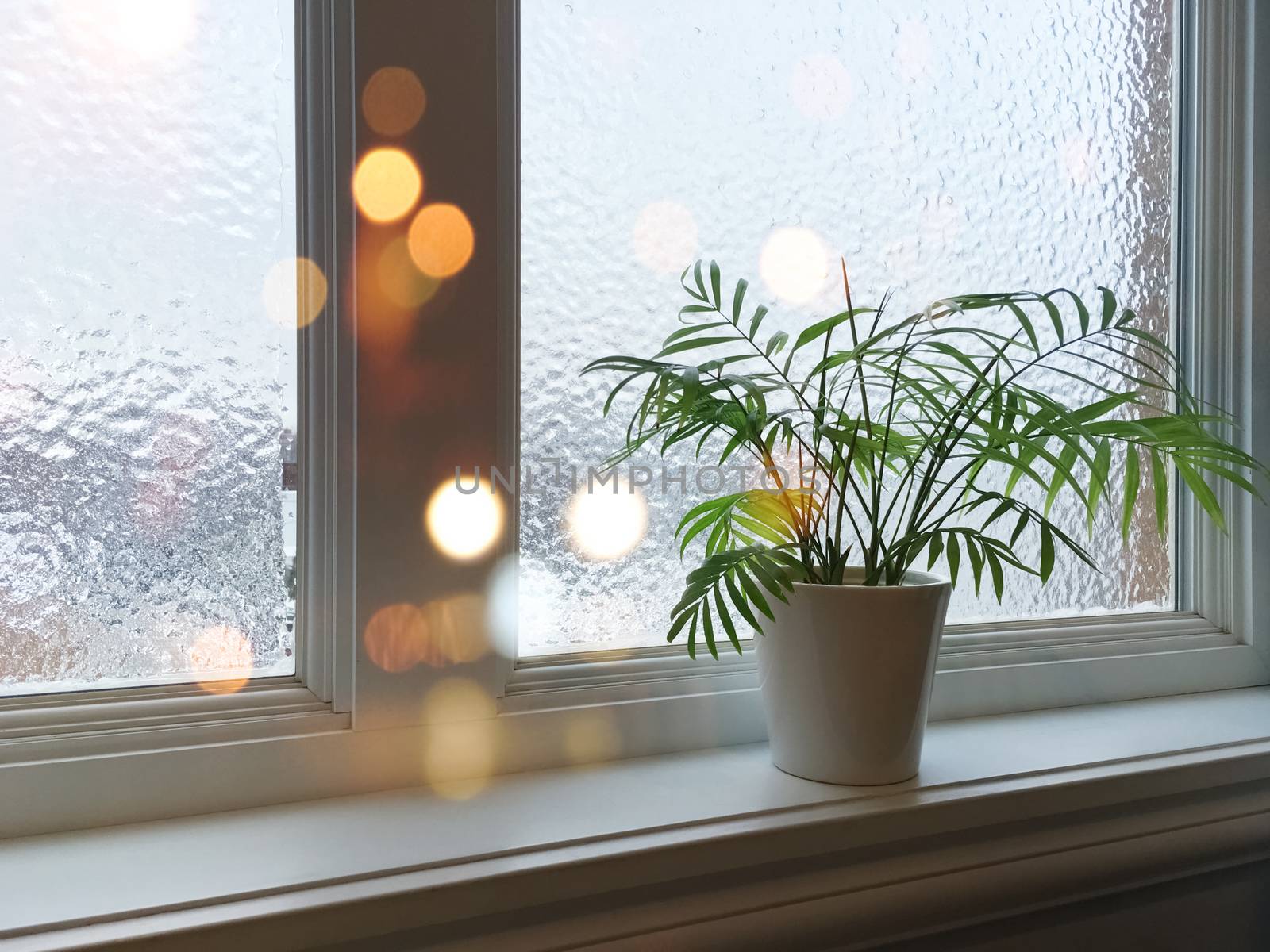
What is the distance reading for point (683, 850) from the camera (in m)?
0.69

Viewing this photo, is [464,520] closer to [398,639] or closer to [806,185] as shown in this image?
[398,639]

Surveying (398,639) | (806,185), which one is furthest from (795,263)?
(398,639)

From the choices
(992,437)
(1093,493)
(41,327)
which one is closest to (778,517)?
(992,437)

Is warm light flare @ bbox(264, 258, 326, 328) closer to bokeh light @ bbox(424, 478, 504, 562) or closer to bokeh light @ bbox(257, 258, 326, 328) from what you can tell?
bokeh light @ bbox(257, 258, 326, 328)

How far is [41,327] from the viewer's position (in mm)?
711

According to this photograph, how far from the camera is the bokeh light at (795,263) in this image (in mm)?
992

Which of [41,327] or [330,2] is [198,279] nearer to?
[41,327]

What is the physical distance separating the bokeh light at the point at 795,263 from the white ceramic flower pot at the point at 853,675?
350 mm

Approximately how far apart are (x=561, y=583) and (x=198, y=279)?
1.35 feet

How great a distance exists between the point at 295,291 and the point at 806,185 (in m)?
0.54

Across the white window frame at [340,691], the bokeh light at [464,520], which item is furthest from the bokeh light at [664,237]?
the bokeh light at [464,520]

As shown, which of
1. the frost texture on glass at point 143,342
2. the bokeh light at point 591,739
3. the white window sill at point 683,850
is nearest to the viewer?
the white window sill at point 683,850

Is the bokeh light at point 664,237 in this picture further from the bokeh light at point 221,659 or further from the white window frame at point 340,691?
the bokeh light at point 221,659

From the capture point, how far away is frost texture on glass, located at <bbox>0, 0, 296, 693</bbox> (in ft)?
2.33
